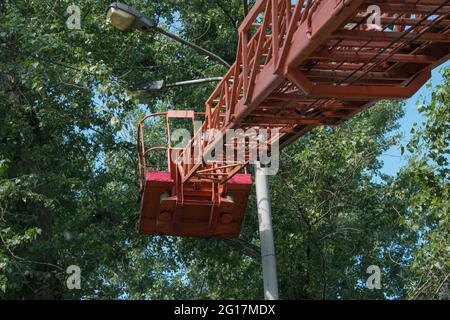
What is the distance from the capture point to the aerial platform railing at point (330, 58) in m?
8.20

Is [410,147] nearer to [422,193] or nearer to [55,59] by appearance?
[422,193]

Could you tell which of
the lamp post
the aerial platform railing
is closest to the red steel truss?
the aerial platform railing

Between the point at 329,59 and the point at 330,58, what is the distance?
4 centimetres

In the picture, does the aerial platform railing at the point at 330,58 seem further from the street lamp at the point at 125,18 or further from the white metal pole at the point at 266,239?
the white metal pole at the point at 266,239

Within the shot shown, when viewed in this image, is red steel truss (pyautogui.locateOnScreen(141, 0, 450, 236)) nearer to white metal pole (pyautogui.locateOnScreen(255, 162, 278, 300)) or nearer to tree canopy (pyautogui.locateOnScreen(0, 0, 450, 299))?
white metal pole (pyautogui.locateOnScreen(255, 162, 278, 300))

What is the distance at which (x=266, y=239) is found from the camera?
13.3 meters

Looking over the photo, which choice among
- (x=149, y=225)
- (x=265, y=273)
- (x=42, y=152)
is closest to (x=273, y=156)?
(x=265, y=273)

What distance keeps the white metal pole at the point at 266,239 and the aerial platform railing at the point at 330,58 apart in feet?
6.49

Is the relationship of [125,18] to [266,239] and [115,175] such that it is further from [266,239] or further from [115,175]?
[115,175]

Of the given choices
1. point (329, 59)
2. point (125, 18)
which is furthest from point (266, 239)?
point (329, 59)

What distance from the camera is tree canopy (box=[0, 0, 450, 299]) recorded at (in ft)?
51.2

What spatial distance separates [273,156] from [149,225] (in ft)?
9.24

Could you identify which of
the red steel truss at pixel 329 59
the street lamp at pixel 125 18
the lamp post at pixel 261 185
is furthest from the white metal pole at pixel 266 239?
the street lamp at pixel 125 18
